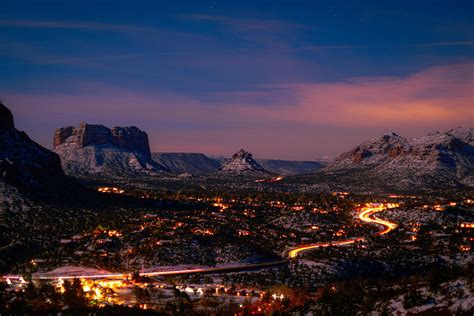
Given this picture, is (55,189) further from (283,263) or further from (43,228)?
(283,263)

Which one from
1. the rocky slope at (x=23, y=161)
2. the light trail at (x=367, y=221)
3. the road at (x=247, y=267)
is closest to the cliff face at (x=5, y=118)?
the rocky slope at (x=23, y=161)

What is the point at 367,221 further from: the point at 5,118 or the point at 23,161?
the point at 5,118

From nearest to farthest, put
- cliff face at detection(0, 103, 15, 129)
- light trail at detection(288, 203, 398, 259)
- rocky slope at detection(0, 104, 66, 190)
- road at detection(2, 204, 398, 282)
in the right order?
road at detection(2, 204, 398, 282) → light trail at detection(288, 203, 398, 259) → rocky slope at detection(0, 104, 66, 190) → cliff face at detection(0, 103, 15, 129)

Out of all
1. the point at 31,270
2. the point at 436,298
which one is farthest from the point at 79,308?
the point at 436,298

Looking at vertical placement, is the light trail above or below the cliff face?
below

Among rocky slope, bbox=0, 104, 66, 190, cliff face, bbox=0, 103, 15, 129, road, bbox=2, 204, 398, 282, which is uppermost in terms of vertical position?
cliff face, bbox=0, 103, 15, 129

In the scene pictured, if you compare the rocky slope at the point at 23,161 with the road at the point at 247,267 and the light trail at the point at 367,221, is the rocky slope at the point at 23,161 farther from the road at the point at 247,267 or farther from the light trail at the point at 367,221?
the light trail at the point at 367,221

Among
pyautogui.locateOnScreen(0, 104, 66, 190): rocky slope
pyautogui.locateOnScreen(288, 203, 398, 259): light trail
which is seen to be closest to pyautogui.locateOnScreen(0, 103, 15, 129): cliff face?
pyautogui.locateOnScreen(0, 104, 66, 190): rocky slope

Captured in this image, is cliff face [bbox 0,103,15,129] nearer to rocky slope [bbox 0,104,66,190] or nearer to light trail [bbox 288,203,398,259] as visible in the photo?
rocky slope [bbox 0,104,66,190]

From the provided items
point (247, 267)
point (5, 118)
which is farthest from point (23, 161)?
point (247, 267)

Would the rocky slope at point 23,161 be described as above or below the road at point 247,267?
above
